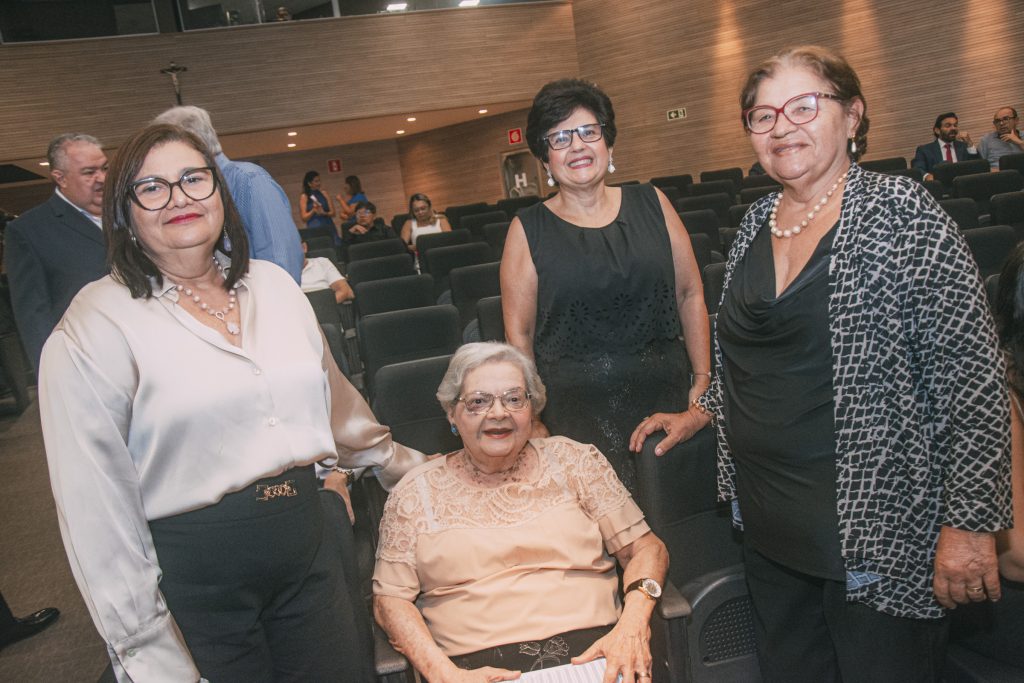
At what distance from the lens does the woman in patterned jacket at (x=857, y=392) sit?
1.32 meters

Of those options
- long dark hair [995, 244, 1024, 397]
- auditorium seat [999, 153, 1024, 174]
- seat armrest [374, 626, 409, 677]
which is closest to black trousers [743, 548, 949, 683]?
long dark hair [995, 244, 1024, 397]

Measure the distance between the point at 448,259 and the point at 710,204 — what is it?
9.70 ft

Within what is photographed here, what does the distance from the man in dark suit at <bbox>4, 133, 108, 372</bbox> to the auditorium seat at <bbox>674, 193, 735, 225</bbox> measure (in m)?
5.48

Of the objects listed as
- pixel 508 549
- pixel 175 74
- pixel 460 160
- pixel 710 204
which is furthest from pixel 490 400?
pixel 460 160

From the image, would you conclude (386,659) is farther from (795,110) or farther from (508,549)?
(795,110)

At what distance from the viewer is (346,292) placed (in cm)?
456

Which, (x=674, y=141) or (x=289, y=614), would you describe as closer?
(x=289, y=614)

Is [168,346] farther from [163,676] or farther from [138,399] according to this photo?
[163,676]

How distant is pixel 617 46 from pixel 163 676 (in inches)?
467

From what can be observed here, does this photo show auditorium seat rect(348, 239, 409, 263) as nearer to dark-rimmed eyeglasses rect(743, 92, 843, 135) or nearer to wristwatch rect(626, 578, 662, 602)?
wristwatch rect(626, 578, 662, 602)

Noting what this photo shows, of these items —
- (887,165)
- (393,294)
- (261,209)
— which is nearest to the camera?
(261,209)

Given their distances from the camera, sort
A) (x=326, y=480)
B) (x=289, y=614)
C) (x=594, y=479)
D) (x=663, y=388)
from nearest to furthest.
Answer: (x=289, y=614) → (x=326, y=480) → (x=594, y=479) → (x=663, y=388)

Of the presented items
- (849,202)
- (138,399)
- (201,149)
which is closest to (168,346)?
(138,399)

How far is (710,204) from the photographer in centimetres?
736
